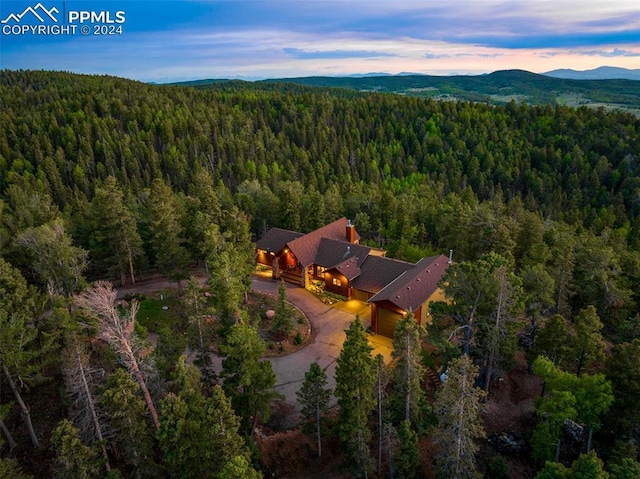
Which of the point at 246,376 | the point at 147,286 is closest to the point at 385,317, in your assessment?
the point at 246,376

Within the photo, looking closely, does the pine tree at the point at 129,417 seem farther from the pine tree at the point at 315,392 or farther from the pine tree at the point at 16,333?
the pine tree at the point at 315,392

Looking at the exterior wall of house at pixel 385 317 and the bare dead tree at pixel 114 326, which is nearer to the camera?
the bare dead tree at pixel 114 326

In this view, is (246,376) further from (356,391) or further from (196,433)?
(356,391)

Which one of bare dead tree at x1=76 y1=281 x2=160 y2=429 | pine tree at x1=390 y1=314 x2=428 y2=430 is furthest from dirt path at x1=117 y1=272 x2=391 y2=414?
bare dead tree at x1=76 y1=281 x2=160 y2=429

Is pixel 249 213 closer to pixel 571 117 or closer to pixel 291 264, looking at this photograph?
pixel 291 264

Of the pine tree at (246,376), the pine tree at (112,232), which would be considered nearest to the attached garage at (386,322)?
the pine tree at (246,376)

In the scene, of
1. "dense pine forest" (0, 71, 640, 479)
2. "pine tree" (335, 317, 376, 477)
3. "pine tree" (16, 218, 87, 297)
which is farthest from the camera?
"pine tree" (16, 218, 87, 297)

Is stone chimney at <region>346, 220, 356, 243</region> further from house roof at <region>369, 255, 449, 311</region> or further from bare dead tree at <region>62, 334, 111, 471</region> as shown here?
bare dead tree at <region>62, 334, 111, 471</region>

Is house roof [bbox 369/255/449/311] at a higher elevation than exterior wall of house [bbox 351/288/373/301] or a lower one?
higher
